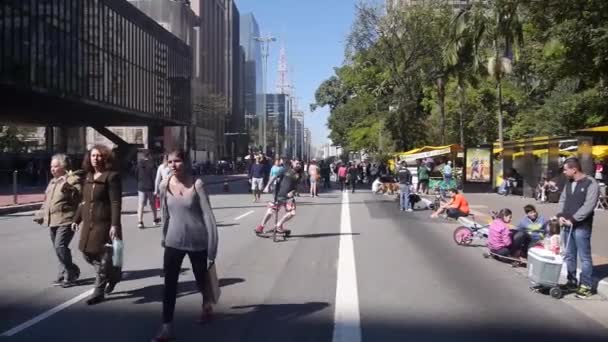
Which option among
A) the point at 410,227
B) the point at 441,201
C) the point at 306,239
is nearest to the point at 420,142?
the point at 441,201

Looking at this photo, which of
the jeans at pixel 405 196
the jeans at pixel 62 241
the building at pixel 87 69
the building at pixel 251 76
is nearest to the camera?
the jeans at pixel 62 241

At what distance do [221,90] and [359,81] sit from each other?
6570cm

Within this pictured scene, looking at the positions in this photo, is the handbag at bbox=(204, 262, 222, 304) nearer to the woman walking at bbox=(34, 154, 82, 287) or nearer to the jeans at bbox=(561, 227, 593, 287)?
the woman walking at bbox=(34, 154, 82, 287)

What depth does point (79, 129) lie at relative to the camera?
74.9 metres

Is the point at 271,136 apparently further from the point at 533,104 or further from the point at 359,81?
the point at 533,104

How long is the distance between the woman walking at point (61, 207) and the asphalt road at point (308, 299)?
0.57 metres

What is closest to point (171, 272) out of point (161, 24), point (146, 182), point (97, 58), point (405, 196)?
point (146, 182)

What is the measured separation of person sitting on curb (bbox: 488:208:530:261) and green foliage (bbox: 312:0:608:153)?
655 centimetres

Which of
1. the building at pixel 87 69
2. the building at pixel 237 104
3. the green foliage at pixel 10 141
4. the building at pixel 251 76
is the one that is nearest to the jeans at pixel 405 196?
the building at pixel 87 69

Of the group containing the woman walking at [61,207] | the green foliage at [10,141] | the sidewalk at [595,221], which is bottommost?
the sidewalk at [595,221]

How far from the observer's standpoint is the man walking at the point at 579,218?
312 inches

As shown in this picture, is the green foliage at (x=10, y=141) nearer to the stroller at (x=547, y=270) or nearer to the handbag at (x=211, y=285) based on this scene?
the handbag at (x=211, y=285)

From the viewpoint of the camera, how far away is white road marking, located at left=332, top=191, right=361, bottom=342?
6.30 metres

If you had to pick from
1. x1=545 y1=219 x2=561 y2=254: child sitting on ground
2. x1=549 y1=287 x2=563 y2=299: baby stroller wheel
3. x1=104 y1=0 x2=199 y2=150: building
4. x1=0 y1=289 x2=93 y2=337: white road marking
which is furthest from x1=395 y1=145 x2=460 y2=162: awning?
x1=104 y1=0 x2=199 y2=150: building
